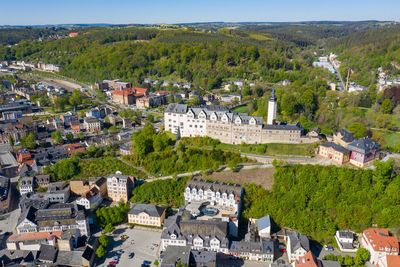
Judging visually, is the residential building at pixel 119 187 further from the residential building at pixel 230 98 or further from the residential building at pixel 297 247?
the residential building at pixel 230 98

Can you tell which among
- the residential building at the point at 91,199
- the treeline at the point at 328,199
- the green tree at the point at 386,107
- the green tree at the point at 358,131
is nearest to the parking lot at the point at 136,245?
the residential building at the point at 91,199

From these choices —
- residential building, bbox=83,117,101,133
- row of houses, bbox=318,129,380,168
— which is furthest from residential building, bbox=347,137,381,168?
residential building, bbox=83,117,101,133

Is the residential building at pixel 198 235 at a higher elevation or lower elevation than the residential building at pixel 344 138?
lower

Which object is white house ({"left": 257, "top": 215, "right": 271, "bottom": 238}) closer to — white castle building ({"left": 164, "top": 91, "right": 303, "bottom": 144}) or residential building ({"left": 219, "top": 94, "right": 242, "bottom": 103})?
white castle building ({"left": 164, "top": 91, "right": 303, "bottom": 144})

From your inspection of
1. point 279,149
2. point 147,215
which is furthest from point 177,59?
point 147,215

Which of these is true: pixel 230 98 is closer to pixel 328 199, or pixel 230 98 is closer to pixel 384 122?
pixel 384 122

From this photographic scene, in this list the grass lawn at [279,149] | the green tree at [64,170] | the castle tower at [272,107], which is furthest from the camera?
the castle tower at [272,107]
